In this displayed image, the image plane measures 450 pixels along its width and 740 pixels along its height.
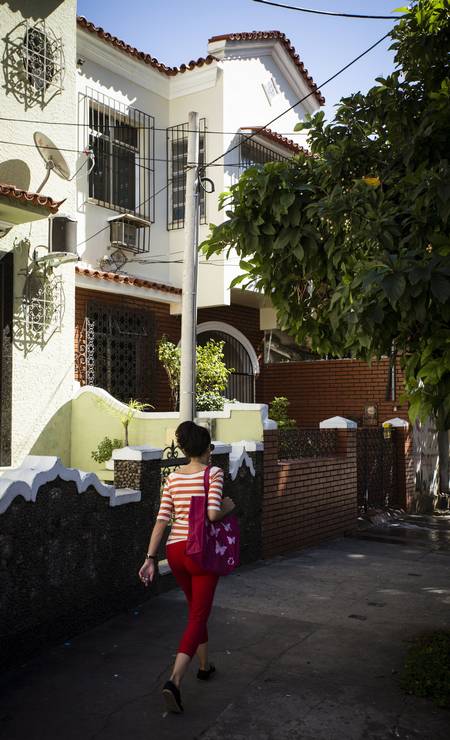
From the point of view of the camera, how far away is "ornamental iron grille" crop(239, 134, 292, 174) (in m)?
14.3

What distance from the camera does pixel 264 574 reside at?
7.95 metres

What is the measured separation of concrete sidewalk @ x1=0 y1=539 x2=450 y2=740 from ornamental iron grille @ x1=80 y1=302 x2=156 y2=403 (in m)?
5.46

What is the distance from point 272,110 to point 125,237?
16.7 feet

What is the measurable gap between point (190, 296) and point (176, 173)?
5.68 metres

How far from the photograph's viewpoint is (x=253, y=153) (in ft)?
48.4

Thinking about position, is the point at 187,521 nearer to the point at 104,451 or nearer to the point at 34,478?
the point at 34,478

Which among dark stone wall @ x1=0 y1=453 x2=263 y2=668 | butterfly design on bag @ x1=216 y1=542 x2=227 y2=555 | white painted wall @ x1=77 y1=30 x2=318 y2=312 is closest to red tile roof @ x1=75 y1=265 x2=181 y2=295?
white painted wall @ x1=77 y1=30 x2=318 y2=312

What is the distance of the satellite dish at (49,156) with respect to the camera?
10.6 metres

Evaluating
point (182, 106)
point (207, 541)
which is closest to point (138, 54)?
point (182, 106)

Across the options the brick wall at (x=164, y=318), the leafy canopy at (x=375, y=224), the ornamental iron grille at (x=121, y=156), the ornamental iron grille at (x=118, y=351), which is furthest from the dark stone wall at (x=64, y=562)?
the ornamental iron grille at (x=121, y=156)

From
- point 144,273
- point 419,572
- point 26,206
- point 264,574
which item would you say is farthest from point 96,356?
point 419,572

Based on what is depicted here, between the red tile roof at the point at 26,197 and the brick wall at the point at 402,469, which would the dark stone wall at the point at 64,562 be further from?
the brick wall at the point at 402,469

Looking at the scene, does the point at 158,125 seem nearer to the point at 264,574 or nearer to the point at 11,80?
the point at 11,80

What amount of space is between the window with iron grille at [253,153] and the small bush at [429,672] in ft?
35.0
